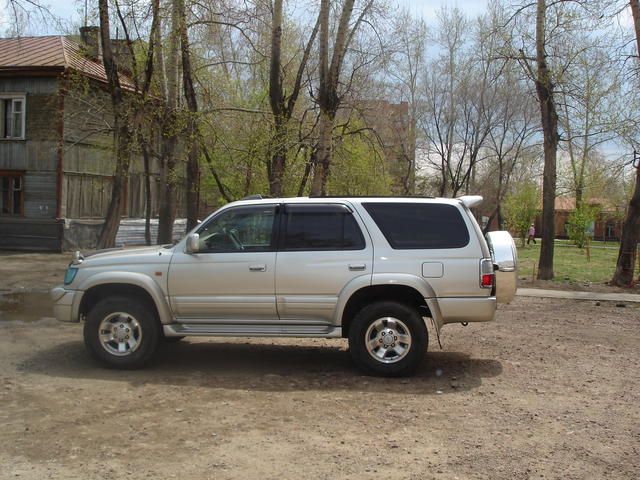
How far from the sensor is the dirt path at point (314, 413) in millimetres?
4504

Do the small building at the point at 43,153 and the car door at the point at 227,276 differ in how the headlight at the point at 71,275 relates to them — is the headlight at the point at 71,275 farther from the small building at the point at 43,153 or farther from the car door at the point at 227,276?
the small building at the point at 43,153

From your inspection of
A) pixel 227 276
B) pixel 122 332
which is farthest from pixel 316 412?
pixel 122 332

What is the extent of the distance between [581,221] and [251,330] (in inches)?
1483

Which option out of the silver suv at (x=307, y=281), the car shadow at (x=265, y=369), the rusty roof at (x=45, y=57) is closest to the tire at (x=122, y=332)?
the silver suv at (x=307, y=281)

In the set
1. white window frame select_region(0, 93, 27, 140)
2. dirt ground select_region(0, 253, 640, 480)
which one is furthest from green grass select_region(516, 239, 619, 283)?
white window frame select_region(0, 93, 27, 140)

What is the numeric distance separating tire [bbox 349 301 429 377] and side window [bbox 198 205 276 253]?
130 cm

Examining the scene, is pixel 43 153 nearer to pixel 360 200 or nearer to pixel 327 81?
pixel 327 81

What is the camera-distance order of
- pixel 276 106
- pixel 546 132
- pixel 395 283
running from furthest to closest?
pixel 276 106
pixel 546 132
pixel 395 283

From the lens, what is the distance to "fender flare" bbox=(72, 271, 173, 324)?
689 cm

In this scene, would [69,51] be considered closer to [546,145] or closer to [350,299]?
[546,145]

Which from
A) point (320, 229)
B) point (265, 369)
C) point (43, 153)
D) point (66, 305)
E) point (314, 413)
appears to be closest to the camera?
point (314, 413)

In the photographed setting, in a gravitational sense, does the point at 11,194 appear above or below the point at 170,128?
below

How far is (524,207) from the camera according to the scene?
43.5m

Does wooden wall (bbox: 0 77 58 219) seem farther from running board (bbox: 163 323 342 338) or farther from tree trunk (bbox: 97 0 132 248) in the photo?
running board (bbox: 163 323 342 338)
